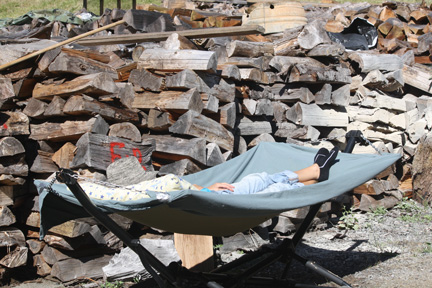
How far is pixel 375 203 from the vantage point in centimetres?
687

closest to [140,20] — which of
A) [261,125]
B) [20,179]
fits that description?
[261,125]

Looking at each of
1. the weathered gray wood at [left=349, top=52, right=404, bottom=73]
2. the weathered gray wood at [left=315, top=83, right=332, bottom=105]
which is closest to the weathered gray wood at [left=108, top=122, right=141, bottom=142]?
the weathered gray wood at [left=315, top=83, right=332, bottom=105]

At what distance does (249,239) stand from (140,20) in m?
3.01

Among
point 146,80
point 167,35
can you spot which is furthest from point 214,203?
point 167,35

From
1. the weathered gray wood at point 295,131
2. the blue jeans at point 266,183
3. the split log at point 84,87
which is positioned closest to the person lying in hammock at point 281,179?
the blue jeans at point 266,183

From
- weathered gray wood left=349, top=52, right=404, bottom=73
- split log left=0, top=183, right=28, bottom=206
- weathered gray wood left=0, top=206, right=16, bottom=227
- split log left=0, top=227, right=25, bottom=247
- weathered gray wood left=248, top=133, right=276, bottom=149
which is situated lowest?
split log left=0, top=227, right=25, bottom=247

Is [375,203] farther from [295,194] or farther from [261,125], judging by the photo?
[295,194]

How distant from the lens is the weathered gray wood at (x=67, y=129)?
15.2 ft

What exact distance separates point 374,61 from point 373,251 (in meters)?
2.78

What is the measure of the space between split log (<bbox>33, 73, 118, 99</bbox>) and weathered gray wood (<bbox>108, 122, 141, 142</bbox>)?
0.31 metres

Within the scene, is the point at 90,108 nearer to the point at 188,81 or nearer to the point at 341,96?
the point at 188,81

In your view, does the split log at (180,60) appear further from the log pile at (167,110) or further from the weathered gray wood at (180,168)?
the weathered gray wood at (180,168)

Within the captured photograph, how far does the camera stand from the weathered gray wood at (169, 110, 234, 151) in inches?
192

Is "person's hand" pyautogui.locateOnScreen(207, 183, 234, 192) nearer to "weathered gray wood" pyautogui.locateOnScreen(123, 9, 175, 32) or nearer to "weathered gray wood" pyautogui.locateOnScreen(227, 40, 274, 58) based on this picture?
"weathered gray wood" pyautogui.locateOnScreen(227, 40, 274, 58)
